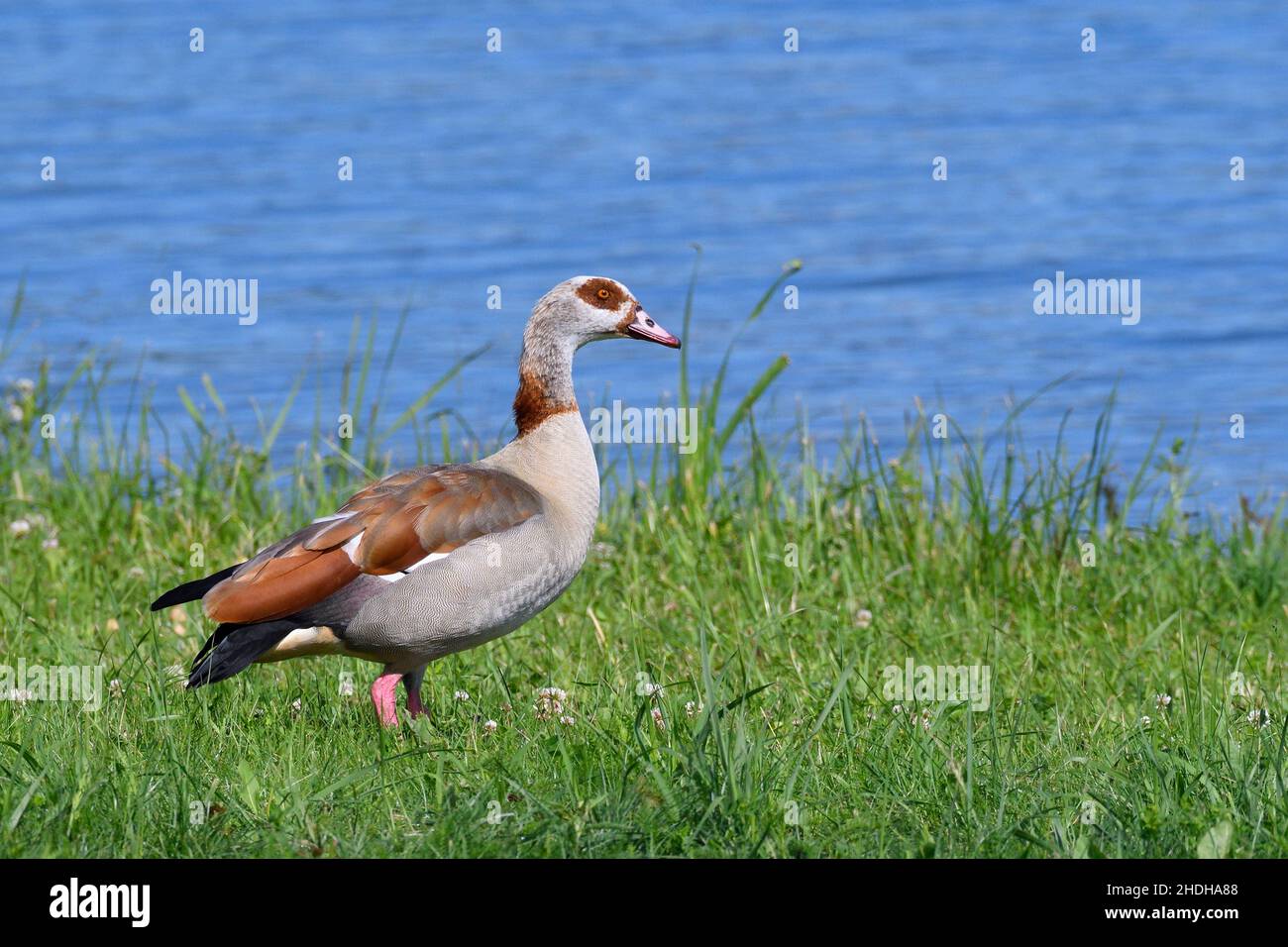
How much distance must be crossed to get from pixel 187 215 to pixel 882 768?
1469 cm

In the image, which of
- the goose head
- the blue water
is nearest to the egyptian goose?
the goose head

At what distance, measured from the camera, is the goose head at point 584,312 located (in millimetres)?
6930

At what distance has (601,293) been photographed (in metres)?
7.01

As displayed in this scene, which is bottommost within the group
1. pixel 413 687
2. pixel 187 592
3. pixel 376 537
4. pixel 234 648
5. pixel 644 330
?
pixel 413 687

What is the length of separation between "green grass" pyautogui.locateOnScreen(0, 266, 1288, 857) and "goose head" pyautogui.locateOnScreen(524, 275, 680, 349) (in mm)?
1111

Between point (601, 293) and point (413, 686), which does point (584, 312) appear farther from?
point (413, 686)

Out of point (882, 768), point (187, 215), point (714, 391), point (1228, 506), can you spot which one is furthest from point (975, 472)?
point (187, 215)

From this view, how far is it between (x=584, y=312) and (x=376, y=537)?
48.4 inches

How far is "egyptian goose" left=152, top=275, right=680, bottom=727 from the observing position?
19.9ft

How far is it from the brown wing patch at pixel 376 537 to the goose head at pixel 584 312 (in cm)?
64

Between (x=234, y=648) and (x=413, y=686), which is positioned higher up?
(x=234, y=648)

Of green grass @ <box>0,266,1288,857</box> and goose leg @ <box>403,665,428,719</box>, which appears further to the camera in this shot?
goose leg @ <box>403,665,428,719</box>

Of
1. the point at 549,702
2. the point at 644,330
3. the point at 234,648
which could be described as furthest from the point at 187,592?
the point at 644,330

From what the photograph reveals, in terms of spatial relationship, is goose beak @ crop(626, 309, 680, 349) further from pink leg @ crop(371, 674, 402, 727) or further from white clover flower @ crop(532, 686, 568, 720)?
pink leg @ crop(371, 674, 402, 727)
